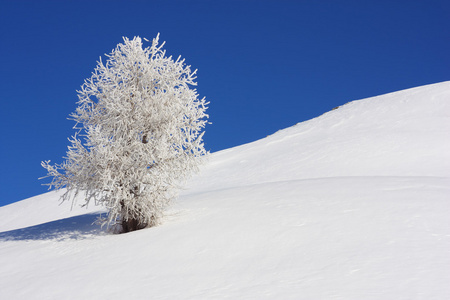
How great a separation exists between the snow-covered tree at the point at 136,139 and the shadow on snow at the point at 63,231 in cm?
109

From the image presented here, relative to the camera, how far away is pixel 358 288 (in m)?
5.89

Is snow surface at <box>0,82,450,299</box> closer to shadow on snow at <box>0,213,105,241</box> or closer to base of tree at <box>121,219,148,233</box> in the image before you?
shadow on snow at <box>0,213,105,241</box>

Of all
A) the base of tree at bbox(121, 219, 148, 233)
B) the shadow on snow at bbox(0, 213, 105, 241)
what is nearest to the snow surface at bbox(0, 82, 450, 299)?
the shadow on snow at bbox(0, 213, 105, 241)

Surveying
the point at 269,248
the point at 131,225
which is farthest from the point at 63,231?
the point at 269,248

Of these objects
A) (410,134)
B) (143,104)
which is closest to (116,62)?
(143,104)

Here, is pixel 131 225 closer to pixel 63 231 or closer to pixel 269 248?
pixel 63 231

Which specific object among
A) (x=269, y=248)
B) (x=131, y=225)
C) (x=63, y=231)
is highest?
(x=63, y=231)

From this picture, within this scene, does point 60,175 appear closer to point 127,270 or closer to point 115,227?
point 115,227

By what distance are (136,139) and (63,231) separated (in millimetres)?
3664

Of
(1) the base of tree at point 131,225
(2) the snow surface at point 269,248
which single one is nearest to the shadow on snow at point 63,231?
(2) the snow surface at point 269,248

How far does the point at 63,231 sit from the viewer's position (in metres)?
12.6

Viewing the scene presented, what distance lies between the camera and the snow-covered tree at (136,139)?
10984 millimetres

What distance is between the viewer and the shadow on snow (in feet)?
39.1

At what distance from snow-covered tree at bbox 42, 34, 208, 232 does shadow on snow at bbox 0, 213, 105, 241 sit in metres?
1.09
